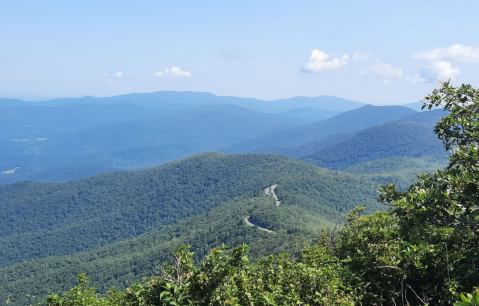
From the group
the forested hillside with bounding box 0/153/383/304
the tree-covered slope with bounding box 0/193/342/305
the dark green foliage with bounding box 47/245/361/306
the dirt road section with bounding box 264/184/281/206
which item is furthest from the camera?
the dirt road section with bounding box 264/184/281/206

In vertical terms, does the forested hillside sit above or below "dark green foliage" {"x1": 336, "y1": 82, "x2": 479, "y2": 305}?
below

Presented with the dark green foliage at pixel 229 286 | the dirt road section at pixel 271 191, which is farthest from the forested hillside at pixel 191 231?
the dark green foliage at pixel 229 286

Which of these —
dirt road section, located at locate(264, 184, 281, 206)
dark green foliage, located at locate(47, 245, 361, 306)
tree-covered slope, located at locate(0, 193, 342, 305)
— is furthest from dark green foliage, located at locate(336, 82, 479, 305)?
dirt road section, located at locate(264, 184, 281, 206)

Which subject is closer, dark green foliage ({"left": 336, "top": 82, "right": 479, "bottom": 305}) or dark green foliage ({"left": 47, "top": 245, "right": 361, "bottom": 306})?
dark green foliage ({"left": 47, "top": 245, "right": 361, "bottom": 306})

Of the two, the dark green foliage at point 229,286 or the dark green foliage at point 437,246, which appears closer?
the dark green foliage at point 229,286

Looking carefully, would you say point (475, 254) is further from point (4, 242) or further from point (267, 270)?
point (4, 242)

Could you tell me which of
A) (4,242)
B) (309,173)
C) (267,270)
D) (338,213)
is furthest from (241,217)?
(4,242)

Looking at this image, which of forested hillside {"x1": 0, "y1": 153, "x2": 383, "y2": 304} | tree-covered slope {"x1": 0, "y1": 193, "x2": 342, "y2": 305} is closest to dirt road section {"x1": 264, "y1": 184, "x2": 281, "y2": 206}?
forested hillside {"x1": 0, "y1": 153, "x2": 383, "y2": 304}

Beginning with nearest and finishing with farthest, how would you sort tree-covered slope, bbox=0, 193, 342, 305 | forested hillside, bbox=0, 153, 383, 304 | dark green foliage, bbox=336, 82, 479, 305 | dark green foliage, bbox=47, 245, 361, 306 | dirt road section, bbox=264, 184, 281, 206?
dark green foliage, bbox=47, 245, 361, 306 → dark green foliage, bbox=336, 82, 479, 305 → tree-covered slope, bbox=0, 193, 342, 305 → forested hillside, bbox=0, 153, 383, 304 → dirt road section, bbox=264, 184, 281, 206

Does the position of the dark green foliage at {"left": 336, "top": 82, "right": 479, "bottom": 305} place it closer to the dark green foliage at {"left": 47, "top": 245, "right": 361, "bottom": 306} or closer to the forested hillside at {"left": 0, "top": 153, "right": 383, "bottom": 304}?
the dark green foliage at {"left": 47, "top": 245, "right": 361, "bottom": 306}

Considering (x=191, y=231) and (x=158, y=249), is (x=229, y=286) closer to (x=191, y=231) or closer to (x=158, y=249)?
(x=158, y=249)

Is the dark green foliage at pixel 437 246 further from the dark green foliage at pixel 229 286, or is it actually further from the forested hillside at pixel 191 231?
the forested hillside at pixel 191 231
